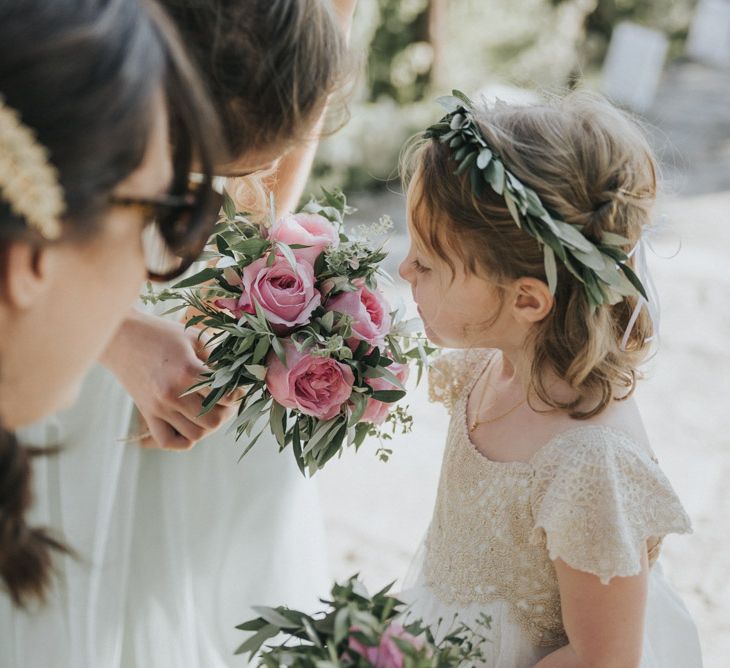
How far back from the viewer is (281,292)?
1580mm

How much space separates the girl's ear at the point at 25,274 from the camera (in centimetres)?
96

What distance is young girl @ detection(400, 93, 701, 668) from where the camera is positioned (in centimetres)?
153

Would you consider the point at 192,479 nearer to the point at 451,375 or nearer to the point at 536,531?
the point at 451,375

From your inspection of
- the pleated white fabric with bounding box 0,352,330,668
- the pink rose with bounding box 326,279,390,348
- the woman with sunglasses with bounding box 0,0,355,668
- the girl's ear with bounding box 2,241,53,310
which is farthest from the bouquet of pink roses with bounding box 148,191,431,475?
the girl's ear with bounding box 2,241,53,310

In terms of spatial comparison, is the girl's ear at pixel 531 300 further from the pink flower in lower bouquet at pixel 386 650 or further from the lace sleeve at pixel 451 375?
the pink flower in lower bouquet at pixel 386 650

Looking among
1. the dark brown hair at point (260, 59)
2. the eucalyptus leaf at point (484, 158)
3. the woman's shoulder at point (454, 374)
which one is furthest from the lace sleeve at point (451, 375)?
the dark brown hair at point (260, 59)

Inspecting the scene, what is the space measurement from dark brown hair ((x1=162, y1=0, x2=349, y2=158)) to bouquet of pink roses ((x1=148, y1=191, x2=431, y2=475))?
0.25 meters

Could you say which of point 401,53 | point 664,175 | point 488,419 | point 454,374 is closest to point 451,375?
point 454,374

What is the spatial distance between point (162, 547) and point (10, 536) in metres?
1.01

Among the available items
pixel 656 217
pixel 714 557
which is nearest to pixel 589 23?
pixel 714 557

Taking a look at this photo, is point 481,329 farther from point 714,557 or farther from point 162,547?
point 714,557

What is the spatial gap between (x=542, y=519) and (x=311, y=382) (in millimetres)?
485

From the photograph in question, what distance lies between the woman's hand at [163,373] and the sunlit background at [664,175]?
0.44 m

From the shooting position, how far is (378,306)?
1668 mm
